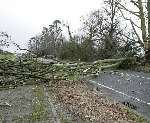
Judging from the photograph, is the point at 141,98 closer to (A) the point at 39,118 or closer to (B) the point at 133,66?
(A) the point at 39,118

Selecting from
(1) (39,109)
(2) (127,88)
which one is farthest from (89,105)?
(2) (127,88)

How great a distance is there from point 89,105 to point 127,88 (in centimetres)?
472

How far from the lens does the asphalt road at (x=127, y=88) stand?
13.2 meters

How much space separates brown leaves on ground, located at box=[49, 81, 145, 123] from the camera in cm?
1094

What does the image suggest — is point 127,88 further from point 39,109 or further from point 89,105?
point 39,109

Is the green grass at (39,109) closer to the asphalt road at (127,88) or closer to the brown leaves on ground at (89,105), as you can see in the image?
the brown leaves on ground at (89,105)

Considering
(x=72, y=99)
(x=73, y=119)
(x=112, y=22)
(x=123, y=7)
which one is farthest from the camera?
(x=112, y=22)

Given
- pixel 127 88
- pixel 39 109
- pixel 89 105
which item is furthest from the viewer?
pixel 127 88

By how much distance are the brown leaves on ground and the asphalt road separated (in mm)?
588

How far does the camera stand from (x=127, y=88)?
17.1m

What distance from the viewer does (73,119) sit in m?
10.7

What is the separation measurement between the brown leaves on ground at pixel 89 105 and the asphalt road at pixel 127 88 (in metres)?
0.59

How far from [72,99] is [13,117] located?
3311mm

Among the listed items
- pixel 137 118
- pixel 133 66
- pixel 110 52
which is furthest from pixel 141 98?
pixel 110 52
